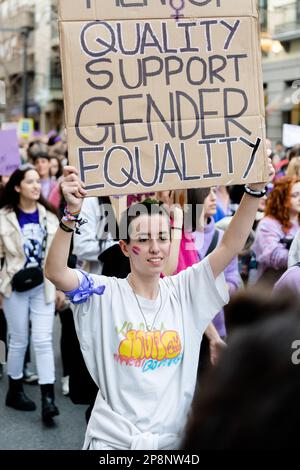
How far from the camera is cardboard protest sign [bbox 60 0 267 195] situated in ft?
8.30

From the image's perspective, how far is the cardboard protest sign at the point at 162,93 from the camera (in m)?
2.53

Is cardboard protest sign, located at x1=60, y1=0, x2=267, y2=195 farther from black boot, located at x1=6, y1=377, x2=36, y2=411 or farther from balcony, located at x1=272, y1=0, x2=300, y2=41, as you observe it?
balcony, located at x1=272, y1=0, x2=300, y2=41

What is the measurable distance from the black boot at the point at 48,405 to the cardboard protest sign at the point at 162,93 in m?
2.54

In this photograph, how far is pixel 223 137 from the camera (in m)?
2.67

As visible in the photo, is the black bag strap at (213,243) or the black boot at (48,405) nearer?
the black bag strap at (213,243)

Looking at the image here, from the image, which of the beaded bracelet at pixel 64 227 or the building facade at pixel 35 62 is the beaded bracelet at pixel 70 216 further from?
the building facade at pixel 35 62

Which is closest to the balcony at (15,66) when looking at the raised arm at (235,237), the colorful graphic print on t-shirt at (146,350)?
the raised arm at (235,237)

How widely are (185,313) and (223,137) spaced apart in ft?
2.26

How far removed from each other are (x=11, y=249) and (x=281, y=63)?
19.7 meters

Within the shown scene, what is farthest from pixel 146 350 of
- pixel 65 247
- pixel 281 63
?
pixel 281 63

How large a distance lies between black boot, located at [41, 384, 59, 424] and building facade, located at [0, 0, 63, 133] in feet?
116

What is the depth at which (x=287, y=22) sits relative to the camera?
78.3 feet

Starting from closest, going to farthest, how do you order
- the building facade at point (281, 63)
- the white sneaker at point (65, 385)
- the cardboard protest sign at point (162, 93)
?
the cardboard protest sign at point (162, 93)
the white sneaker at point (65, 385)
the building facade at point (281, 63)

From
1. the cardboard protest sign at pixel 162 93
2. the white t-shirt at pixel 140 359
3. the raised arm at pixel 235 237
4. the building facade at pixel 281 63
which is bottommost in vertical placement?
the white t-shirt at pixel 140 359
